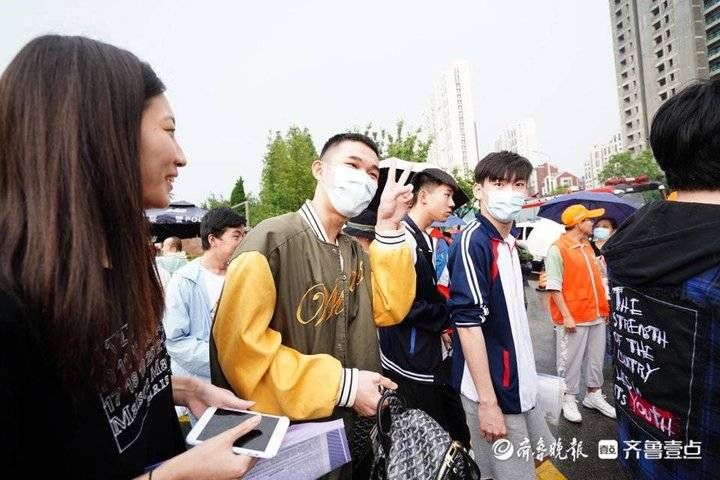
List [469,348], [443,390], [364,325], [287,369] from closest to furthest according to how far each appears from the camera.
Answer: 1. [287,369]
2. [364,325]
3. [469,348]
4. [443,390]

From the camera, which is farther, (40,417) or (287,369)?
(287,369)

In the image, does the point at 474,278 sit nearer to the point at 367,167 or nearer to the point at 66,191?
the point at 367,167

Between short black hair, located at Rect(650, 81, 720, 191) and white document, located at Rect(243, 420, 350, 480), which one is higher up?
short black hair, located at Rect(650, 81, 720, 191)

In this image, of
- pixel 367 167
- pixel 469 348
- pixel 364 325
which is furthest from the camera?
pixel 469 348

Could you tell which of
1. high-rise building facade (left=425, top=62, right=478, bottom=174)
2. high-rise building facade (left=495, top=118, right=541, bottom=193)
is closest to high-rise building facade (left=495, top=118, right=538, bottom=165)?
high-rise building facade (left=495, top=118, right=541, bottom=193)

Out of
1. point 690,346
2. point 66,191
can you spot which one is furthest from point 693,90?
point 66,191

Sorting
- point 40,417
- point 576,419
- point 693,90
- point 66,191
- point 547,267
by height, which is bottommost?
point 576,419

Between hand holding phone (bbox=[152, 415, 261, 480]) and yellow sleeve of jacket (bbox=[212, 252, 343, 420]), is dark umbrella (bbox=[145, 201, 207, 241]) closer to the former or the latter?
yellow sleeve of jacket (bbox=[212, 252, 343, 420])

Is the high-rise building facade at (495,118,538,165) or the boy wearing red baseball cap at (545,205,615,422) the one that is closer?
the boy wearing red baseball cap at (545,205,615,422)

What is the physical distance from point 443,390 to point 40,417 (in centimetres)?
270

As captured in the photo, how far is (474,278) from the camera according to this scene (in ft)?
7.12

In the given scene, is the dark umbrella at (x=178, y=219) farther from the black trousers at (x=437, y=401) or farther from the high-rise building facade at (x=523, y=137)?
the high-rise building facade at (x=523, y=137)

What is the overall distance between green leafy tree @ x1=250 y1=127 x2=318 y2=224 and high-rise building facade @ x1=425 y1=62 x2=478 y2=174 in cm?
5320

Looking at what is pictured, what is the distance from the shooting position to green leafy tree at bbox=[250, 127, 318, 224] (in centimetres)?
2469
